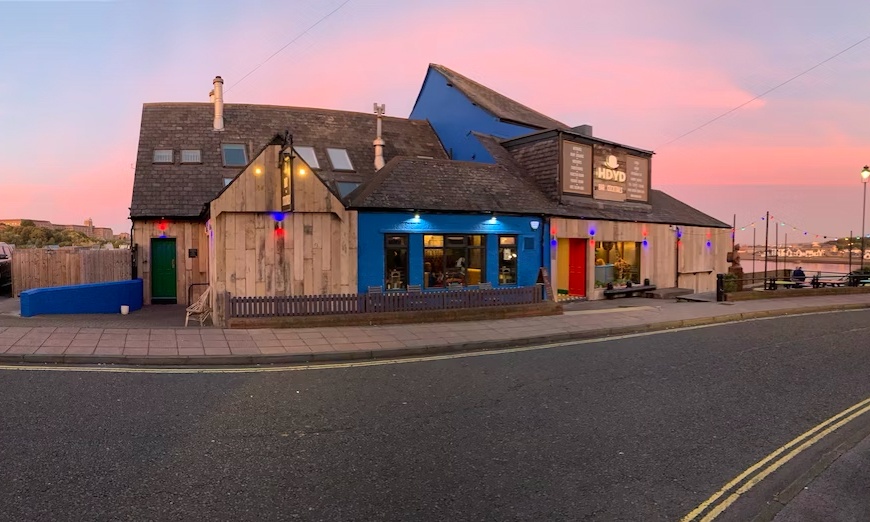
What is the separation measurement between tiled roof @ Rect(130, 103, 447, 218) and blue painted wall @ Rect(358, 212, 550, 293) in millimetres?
5944

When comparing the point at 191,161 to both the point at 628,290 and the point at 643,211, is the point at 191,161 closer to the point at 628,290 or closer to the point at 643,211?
the point at 628,290

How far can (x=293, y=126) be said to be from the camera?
2381cm

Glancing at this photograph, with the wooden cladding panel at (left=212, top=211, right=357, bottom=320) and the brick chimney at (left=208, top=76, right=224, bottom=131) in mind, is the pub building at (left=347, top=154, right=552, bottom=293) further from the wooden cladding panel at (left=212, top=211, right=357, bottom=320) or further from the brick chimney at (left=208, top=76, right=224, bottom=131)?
the brick chimney at (left=208, top=76, right=224, bottom=131)

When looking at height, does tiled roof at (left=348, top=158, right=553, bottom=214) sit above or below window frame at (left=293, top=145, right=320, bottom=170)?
below

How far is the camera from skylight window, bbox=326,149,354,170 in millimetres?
22219

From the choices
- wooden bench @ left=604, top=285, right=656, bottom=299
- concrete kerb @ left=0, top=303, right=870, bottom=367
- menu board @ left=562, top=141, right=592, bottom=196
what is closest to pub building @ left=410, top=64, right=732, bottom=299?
menu board @ left=562, top=141, right=592, bottom=196

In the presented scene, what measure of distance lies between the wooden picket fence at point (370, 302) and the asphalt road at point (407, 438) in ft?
14.1

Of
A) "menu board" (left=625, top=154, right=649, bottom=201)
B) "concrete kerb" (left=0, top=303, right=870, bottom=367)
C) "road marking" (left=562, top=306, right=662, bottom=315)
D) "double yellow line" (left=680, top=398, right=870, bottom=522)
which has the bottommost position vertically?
"double yellow line" (left=680, top=398, right=870, bottom=522)

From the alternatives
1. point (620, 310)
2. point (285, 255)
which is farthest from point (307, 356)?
point (620, 310)

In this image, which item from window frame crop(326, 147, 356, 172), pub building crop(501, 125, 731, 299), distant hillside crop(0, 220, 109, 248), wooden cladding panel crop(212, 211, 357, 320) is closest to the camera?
wooden cladding panel crop(212, 211, 357, 320)

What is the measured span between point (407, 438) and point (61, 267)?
1916 cm

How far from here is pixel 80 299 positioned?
1483 centimetres

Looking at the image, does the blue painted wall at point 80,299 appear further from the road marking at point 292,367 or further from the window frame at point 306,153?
the window frame at point 306,153

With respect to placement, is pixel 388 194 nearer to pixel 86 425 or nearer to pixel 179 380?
pixel 179 380
